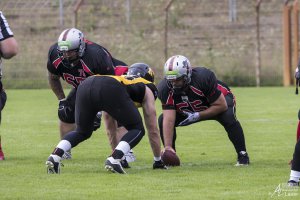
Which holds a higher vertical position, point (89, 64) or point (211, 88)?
point (89, 64)

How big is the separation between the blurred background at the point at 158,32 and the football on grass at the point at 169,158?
64.6ft

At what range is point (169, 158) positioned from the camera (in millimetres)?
11047

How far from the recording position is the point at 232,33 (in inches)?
1310

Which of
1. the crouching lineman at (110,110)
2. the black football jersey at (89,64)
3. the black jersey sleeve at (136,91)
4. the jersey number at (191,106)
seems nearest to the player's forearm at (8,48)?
the crouching lineman at (110,110)

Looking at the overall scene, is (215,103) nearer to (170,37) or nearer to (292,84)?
(292,84)

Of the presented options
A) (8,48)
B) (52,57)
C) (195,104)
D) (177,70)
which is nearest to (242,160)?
(195,104)

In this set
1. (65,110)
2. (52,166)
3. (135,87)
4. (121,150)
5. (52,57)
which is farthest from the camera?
(65,110)

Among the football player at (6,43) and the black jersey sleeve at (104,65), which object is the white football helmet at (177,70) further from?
the football player at (6,43)

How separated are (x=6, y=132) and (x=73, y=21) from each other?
15.0 meters

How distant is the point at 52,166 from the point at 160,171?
1.28 metres

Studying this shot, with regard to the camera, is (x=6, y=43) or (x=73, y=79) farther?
(x=73, y=79)

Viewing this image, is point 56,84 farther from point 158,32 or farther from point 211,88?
point 158,32

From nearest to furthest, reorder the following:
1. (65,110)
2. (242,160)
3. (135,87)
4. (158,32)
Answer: (135,87), (242,160), (65,110), (158,32)

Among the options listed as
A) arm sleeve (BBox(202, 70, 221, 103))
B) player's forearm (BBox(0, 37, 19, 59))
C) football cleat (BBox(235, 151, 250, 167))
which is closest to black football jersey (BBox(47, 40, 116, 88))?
arm sleeve (BBox(202, 70, 221, 103))
